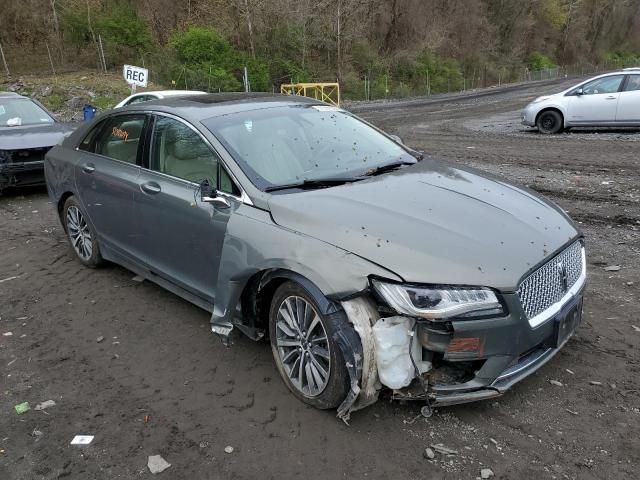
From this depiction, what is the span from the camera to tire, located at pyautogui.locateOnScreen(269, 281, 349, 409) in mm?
3061

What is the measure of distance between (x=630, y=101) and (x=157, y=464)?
543 inches

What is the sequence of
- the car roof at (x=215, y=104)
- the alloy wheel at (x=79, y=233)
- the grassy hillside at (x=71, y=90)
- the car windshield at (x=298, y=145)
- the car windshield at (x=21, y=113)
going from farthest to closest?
1. the grassy hillside at (x=71, y=90)
2. the car windshield at (x=21, y=113)
3. the alloy wheel at (x=79, y=233)
4. the car roof at (x=215, y=104)
5. the car windshield at (x=298, y=145)

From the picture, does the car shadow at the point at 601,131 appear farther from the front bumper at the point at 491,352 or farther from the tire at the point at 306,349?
the tire at the point at 306,349

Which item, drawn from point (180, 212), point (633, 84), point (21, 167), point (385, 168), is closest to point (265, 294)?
point (180, 212)

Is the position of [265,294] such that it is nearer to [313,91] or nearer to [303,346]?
[303,346]

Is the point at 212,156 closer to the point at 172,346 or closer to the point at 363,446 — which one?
the point at 172,346

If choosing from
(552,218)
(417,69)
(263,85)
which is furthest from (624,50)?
(552,218)

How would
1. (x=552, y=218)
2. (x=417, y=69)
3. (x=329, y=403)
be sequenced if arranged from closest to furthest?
(x=329, y=403) → (x=552, y=218) → (x=417, y=69)

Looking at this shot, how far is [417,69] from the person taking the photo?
46562 mm

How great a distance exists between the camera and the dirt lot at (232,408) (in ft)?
9.39

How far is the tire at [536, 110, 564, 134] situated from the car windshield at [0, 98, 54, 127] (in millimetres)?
11503

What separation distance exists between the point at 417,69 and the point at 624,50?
6682 cm

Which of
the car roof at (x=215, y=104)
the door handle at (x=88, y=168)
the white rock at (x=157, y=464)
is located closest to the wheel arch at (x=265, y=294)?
the white rock at (x=157, y=464)

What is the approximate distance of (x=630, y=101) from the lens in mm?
13203
